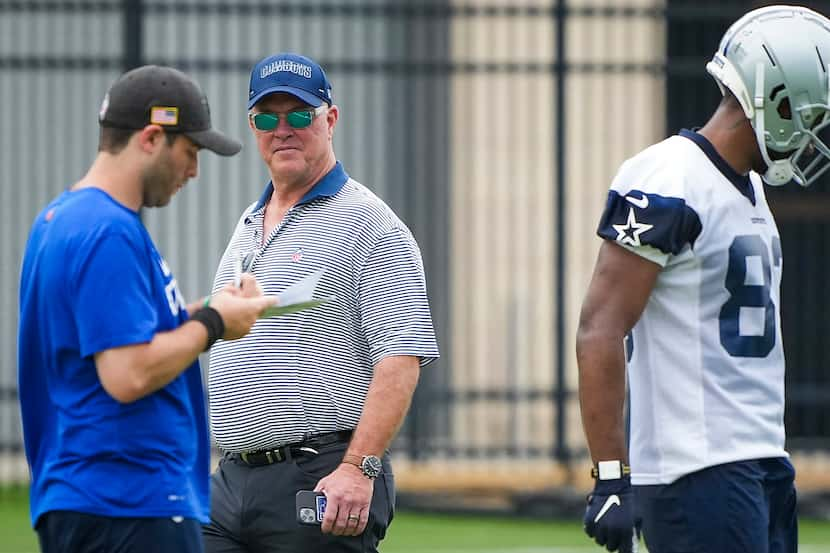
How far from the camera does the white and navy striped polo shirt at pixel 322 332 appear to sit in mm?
4480

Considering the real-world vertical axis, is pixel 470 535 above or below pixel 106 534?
below

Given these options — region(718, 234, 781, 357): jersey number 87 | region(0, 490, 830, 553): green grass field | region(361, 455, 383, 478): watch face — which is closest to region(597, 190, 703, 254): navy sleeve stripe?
region(718, 234, 781, 357): jersey number 87

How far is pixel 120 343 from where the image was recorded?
3.46m

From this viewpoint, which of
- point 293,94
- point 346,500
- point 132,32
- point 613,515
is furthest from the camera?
point 132,32

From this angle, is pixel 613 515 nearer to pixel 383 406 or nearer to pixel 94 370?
pixel 383 406

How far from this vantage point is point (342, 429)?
4.52 meters

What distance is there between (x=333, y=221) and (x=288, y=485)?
0.77 m

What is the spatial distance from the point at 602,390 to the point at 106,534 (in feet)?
3.99

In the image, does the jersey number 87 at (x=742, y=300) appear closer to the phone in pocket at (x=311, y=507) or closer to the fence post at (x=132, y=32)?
the phone in pocket at (x=311, y=507)

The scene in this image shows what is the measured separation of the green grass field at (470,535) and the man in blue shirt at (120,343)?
4880 mm

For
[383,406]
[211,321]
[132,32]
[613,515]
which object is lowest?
[613,515]

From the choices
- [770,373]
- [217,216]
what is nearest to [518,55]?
[217,216]

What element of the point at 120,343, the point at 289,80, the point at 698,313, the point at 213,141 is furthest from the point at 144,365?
the point at 289,80

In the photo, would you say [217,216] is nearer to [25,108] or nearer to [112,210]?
[25,108]
